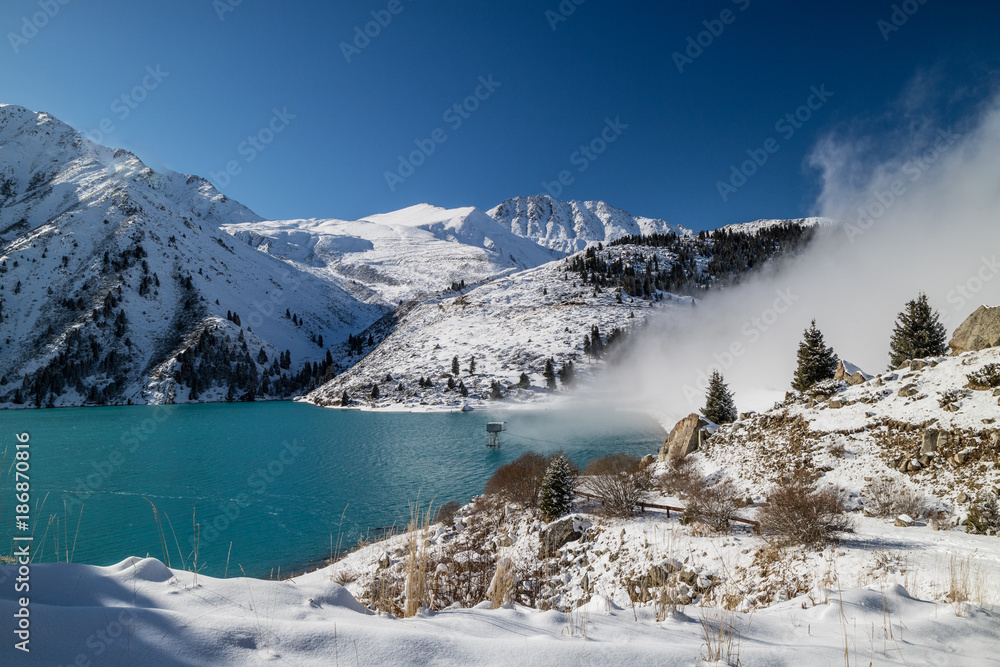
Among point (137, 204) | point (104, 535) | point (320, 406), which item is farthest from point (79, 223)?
point (104, 535)

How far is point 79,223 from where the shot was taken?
112812 mm

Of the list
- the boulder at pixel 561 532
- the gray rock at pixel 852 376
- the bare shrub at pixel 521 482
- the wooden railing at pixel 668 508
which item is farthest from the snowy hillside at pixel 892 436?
the bare shrub at pixel 521 482

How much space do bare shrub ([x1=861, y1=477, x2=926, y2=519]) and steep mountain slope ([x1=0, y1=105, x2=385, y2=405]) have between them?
106572 millimetres

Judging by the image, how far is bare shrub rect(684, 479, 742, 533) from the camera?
10555mm

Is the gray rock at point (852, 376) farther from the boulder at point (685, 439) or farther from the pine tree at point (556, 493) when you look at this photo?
the pine tree at point (556, 493)

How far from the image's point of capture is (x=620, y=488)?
1341cm

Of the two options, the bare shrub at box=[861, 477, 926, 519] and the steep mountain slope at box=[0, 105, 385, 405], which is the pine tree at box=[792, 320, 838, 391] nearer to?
the bare shrub at box=[861, 477, 926, 519]

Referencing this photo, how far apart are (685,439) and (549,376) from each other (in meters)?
43.6

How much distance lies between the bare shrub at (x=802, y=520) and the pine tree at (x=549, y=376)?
173 ft

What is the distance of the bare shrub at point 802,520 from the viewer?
884 centimetres

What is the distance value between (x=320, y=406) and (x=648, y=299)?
242ft

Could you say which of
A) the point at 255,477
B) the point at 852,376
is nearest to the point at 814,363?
the point at 852,376

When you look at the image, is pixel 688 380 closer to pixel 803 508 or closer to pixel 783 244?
pixel 803 508

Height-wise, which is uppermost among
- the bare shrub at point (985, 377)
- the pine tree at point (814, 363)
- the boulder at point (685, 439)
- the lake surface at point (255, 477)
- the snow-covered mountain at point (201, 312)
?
the snow-covered mountain at point (201, 312)
